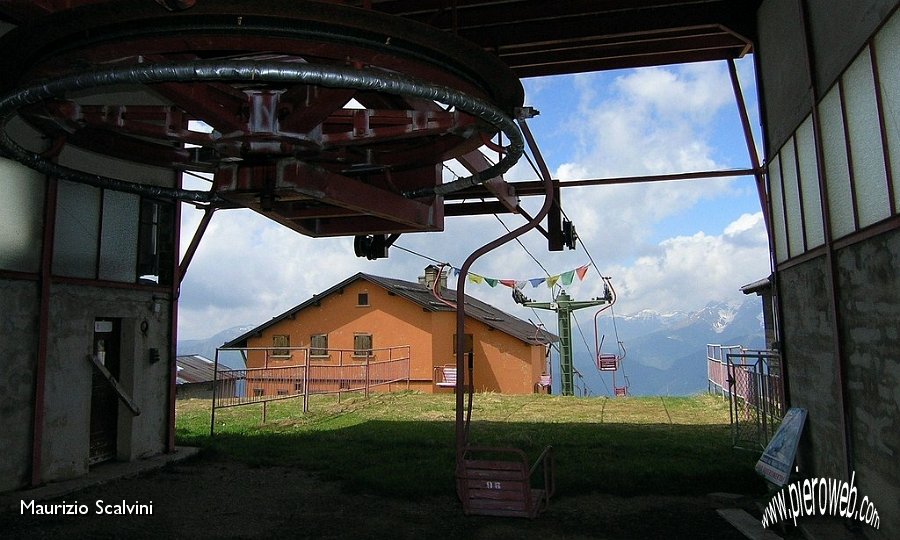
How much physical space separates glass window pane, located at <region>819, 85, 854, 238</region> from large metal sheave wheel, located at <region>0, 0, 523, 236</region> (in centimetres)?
269

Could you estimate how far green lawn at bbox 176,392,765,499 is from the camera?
738cm

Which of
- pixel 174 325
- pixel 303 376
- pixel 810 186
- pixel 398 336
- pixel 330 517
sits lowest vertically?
pixel 330 517

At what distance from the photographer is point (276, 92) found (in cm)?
521

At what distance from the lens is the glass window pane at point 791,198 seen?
6.68 m

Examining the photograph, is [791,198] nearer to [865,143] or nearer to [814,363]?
[814,363]

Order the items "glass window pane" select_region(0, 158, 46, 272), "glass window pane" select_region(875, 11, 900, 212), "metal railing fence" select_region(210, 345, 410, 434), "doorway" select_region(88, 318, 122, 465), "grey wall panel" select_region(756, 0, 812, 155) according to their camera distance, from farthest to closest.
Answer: "metal railing fence" select_region(210, 345, 410, 434), "doorway" select_region(88, 318, 122, 465), "glass window pane" select_region(0, 158, 46, 272), "grey wall panel" select_region(756, 0, 812, 155), "glass window pane" select_region(875, 11, 900, 212)

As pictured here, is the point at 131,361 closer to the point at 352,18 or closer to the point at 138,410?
the point at 138,410

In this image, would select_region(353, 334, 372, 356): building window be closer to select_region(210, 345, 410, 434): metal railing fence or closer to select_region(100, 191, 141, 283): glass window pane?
select_region(210, 345, 410, 434): metal railing fence

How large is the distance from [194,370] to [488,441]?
31968 millimetres

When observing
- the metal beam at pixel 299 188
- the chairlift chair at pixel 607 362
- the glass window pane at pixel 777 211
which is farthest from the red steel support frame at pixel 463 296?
the chairlift chair at pixel 607 362

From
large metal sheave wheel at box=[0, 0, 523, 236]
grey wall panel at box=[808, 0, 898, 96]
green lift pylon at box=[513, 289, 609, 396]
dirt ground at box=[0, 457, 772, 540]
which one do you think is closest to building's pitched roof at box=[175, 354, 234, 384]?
green lift pylon at box=[513, 289, 609, 396]

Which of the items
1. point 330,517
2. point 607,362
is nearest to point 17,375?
point 330,517

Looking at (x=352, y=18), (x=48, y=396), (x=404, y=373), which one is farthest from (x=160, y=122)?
(x=404, y=373)

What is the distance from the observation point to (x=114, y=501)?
22.3ft
